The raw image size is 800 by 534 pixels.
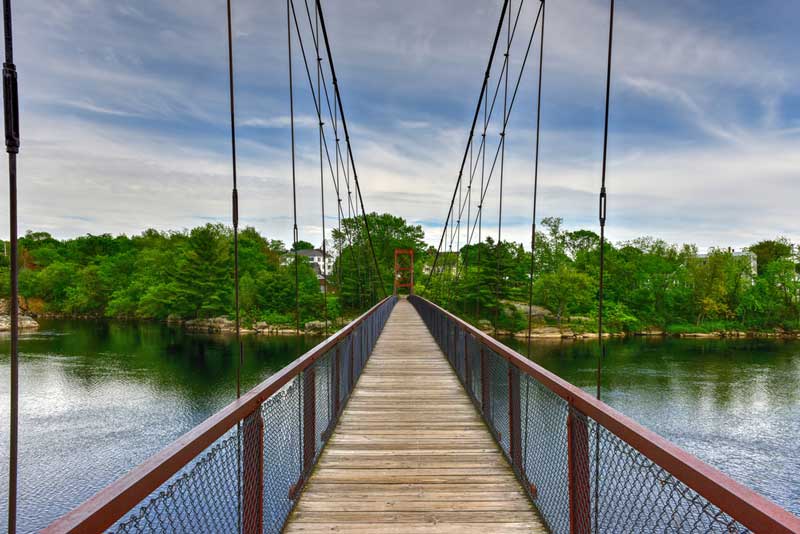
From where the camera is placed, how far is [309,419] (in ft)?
9.84

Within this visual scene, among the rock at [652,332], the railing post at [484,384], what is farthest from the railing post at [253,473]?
the rock at [652,332]

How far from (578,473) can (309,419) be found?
1.65m

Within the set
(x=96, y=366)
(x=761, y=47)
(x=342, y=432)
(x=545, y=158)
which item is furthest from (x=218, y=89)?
(x=342, y=432)

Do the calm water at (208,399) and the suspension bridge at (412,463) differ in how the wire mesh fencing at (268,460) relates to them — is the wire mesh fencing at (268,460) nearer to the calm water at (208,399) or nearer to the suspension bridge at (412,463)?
the suspension bridge at (412,463)

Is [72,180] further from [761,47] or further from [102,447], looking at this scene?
[761,47]

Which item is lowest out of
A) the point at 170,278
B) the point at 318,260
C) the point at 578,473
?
the point at 578,473

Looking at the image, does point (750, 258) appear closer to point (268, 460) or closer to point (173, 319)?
point (173, 319)

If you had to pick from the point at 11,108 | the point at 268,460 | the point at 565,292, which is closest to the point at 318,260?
the point at 565,292

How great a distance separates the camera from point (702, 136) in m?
39.5

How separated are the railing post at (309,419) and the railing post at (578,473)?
1492 millimetres

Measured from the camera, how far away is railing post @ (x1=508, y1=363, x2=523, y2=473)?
2926mm

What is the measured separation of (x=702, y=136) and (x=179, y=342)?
41983mm

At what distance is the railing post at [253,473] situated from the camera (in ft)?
6.20

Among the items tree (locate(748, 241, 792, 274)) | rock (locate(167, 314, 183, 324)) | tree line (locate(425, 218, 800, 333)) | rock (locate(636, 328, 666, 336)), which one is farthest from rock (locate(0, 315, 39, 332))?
tree (locate(748, 241, 792, 274))
